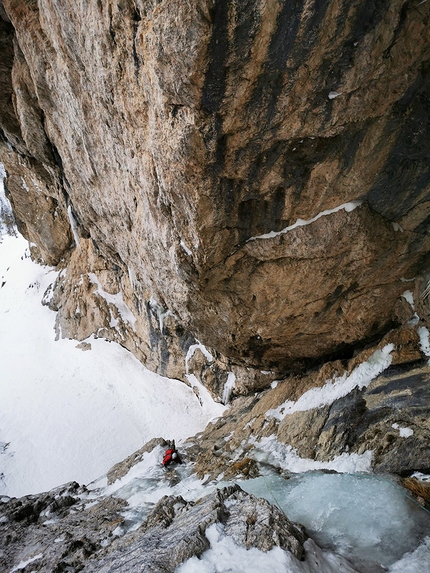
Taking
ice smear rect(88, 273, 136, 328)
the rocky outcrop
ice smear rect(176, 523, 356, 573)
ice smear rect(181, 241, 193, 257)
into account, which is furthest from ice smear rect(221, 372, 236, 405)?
ice smear rect(176, 523, 356, 573)

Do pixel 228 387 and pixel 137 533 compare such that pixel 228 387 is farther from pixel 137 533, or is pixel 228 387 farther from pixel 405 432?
pixel 137 533

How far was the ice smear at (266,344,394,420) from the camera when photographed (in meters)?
8.77

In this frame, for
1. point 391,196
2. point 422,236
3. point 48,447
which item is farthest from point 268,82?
point 48,447

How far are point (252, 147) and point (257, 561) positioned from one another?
6139 mm

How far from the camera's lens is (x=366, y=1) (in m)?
4.33

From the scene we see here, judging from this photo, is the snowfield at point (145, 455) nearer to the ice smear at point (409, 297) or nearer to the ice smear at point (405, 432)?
the ice smear at point (405, 432)

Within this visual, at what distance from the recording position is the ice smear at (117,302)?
1962 centimetres

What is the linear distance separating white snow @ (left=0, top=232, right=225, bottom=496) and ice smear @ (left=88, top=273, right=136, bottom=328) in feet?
6.68

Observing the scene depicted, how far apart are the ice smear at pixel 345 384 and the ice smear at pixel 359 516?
10.9 feet

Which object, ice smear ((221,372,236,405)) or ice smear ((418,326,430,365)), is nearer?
ice smear ((418,326,430,365))

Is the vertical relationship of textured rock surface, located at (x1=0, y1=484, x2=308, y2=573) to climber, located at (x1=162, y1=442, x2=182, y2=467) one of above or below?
above

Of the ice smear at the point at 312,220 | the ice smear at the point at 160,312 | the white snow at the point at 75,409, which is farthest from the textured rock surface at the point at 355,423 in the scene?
the ice smear at the point at 160,312

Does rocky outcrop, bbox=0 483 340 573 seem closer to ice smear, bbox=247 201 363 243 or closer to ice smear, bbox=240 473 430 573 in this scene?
ice smear, bbox=240 473 430 573

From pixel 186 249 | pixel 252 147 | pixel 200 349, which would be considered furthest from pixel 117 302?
pixel 252 147
